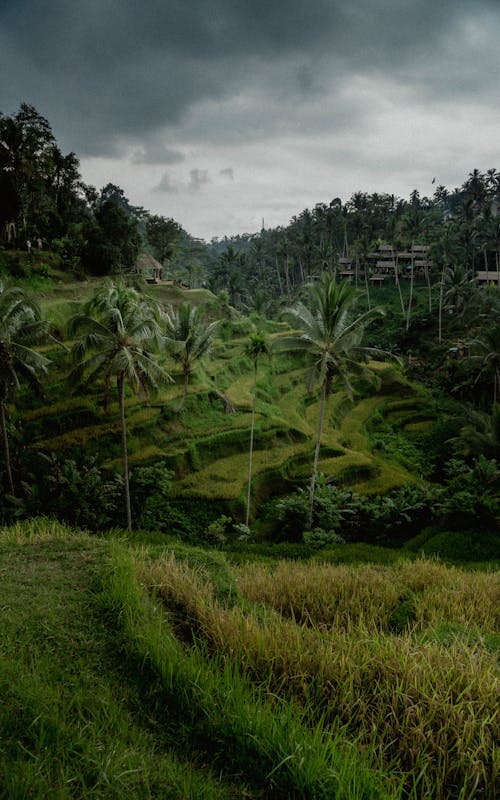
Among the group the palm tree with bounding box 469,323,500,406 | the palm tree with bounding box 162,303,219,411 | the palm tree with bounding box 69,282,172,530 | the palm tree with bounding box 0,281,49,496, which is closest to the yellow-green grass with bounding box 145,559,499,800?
the palm tree with bounding box 69,282,172,530

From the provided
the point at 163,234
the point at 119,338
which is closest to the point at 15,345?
the point at 119,338

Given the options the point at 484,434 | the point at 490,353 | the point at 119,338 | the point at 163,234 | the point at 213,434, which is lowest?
the point at 484,434

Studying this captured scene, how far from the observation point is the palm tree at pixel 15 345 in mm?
15719

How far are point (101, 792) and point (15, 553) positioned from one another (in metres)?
4.66

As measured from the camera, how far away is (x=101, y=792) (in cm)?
257

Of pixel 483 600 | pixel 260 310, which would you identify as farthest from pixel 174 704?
pixel 260 310

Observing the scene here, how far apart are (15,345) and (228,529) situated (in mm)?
10583

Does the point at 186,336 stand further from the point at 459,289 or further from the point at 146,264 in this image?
the point at 459,289

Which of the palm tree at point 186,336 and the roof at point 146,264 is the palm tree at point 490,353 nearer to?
the palm tree at point 186,336

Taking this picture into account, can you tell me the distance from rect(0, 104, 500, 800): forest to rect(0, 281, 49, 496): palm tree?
0.35ft

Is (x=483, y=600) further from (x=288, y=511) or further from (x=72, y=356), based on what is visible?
(x=72, y=356)

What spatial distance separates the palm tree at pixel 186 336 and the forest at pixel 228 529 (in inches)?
4.7

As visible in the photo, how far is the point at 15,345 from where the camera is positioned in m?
15.8

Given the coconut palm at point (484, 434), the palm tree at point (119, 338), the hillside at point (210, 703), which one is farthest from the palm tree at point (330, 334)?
the hillside at point (210, 703)
